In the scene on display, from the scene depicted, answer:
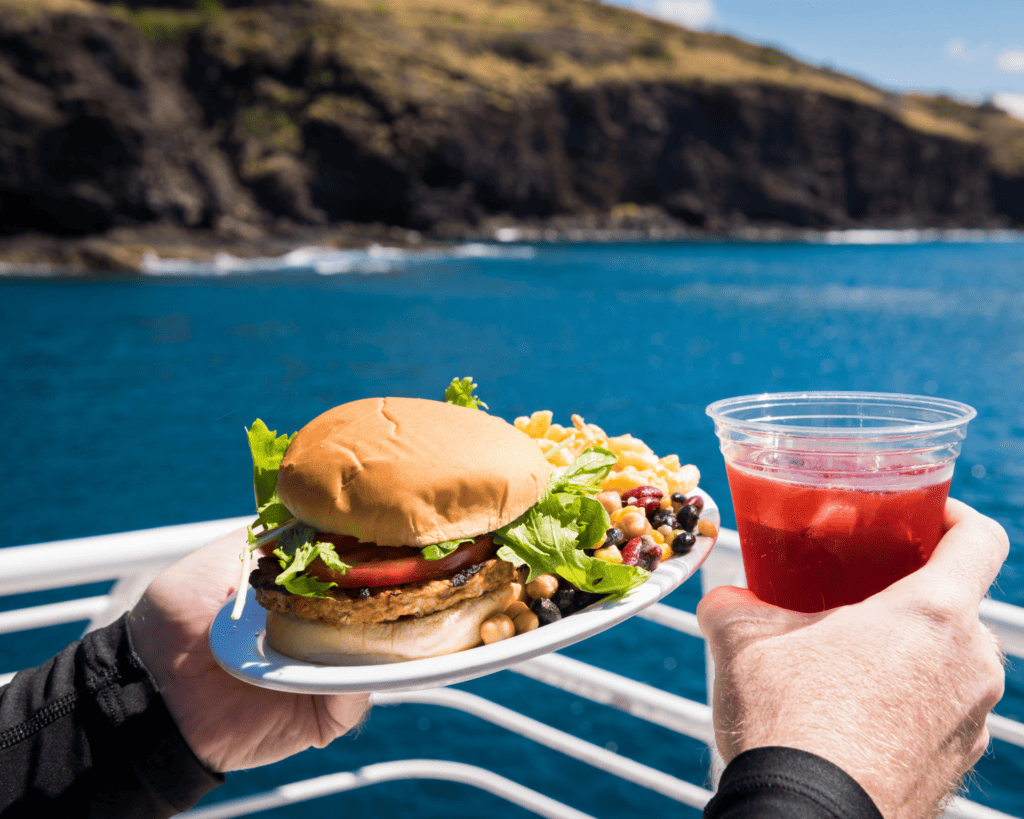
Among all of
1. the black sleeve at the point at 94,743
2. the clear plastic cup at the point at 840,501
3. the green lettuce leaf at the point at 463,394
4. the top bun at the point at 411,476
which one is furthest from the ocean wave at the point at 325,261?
the clear plastic cup at the point at 840,501

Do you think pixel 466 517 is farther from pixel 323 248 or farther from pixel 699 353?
pixel 323 248

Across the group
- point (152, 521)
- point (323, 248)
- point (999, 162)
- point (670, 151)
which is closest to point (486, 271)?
point (323, 248)

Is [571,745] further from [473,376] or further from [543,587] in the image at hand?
[473,376]

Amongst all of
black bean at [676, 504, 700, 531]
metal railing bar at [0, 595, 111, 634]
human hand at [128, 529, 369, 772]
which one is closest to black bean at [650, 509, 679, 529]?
black bean at [676, 504, 700, 531]

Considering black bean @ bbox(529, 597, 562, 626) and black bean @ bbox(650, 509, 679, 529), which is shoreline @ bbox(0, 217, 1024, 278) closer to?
black bean @ bbox(650, 509, 679, 529)

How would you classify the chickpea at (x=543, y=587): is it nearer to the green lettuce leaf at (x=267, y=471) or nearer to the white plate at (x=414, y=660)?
the white plate at (x=414, y=660)

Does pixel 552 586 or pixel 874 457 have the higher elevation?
pixel 874 457
